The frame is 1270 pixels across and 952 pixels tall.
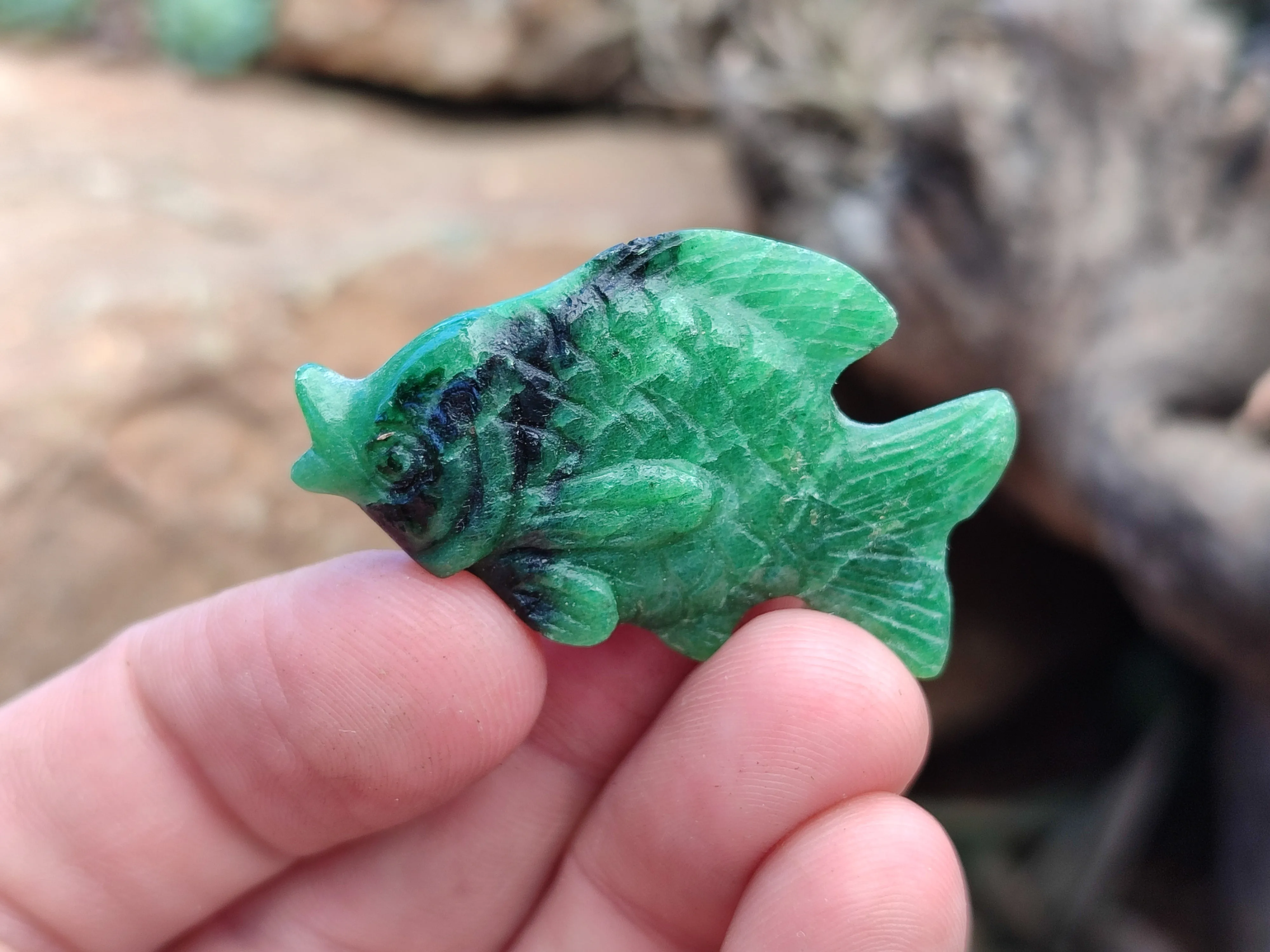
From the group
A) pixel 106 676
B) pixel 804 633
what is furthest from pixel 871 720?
pixel 106 676

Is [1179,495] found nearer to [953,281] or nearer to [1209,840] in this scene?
[953,281]

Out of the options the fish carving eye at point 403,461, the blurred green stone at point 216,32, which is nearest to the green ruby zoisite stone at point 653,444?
the fish carving eye at point 403,461

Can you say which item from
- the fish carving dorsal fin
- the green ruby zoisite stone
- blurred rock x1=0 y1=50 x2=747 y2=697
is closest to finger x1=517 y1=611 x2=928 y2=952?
the green ruby zoisite stone

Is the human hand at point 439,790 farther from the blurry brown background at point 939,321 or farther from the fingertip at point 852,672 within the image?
the blurry brown background at point 939,321

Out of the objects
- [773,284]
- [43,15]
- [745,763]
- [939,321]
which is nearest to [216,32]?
[43,15]

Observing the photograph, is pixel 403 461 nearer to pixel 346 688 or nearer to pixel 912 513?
pixel 346 688

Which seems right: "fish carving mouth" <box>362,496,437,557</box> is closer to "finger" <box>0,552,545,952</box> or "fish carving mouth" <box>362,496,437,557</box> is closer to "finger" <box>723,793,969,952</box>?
"finger" <box>0,552,545,952</box>
